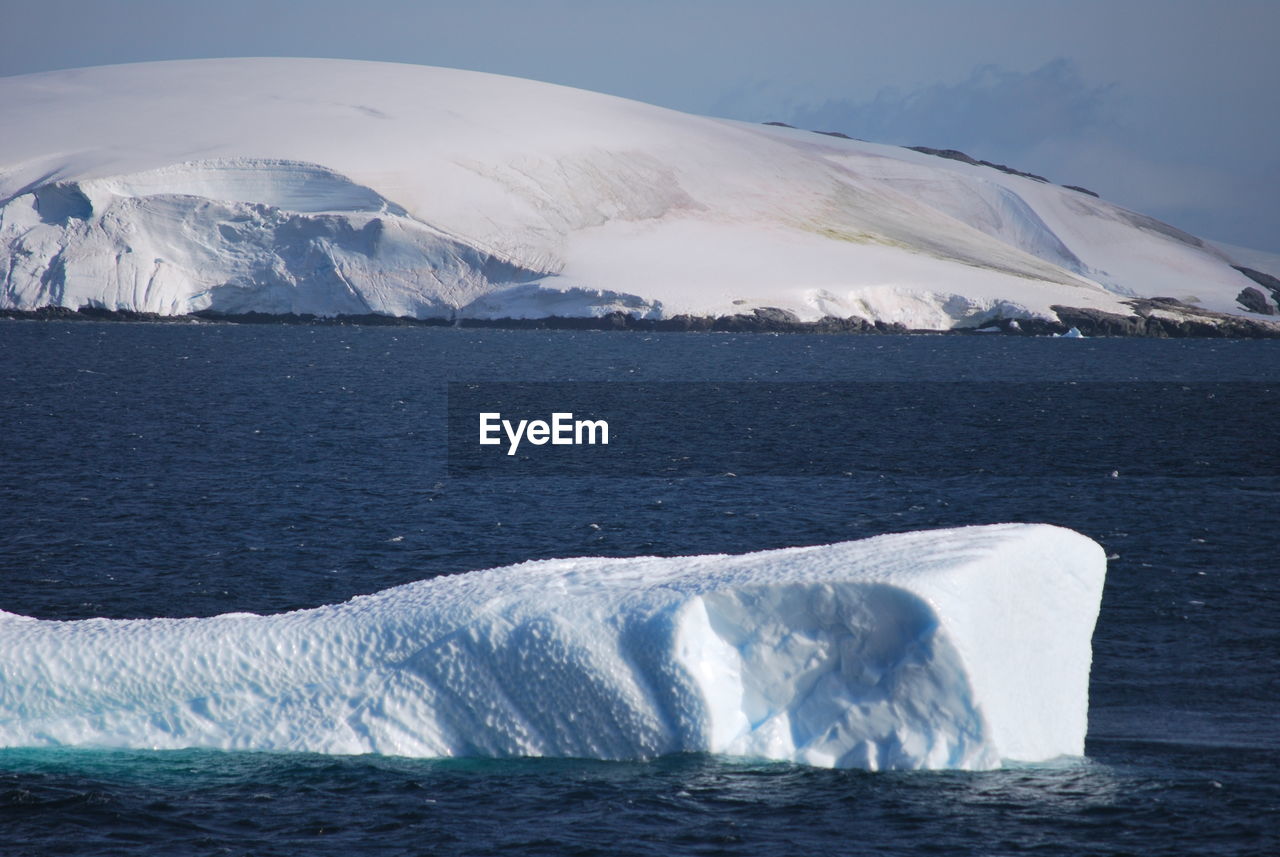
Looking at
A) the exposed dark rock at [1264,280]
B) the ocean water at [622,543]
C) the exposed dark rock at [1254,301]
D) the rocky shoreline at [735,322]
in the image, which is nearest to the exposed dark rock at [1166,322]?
the rocky shoreline at [735,322]

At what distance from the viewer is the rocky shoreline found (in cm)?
10831

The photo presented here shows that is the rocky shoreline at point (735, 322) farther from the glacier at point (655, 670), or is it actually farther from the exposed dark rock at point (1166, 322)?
the glacier at point (655, 670)

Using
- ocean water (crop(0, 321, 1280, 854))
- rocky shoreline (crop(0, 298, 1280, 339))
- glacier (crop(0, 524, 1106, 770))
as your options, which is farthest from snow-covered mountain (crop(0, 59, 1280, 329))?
glacier (crop(0, 524, 1106, 770))

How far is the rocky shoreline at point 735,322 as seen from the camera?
108312mm

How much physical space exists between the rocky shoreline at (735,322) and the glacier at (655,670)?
100514 mm

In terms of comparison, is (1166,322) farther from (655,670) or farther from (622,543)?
(655,670)

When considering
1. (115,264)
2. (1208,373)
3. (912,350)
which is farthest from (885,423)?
(115,264)

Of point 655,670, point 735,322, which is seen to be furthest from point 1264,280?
point 655,670

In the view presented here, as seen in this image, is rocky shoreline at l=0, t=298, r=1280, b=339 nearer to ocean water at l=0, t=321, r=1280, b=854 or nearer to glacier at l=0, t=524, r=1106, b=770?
ocean water at l=0, t=321, r=1280, b=854

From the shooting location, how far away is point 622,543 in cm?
2836

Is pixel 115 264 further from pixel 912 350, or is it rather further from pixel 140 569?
pixel 140 569

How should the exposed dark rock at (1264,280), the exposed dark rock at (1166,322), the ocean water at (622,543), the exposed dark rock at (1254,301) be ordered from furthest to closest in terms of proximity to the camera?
the exposed dark rock at (1264,280), the exposed dark rock at (1254,301), the exposed dark rock at (1166,322), the ocean water at (622,543)

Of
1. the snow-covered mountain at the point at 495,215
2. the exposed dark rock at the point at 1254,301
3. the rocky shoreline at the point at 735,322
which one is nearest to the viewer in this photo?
the rocky shoreline at the point at 735,322

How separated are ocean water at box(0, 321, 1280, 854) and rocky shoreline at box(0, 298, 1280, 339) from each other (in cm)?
3510
